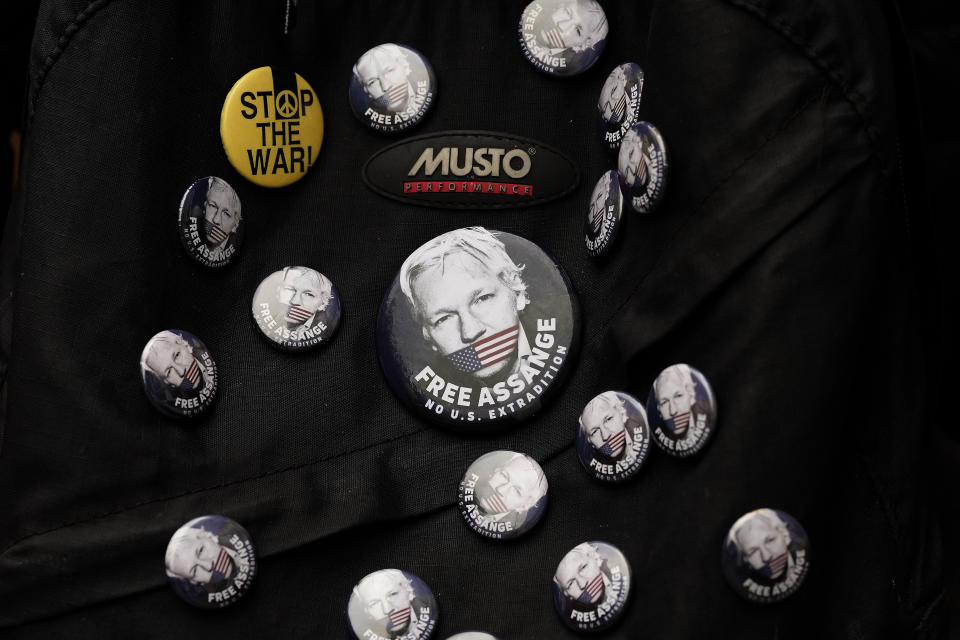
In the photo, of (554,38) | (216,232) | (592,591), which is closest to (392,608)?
(592,591)

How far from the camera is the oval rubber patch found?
25.4 inches

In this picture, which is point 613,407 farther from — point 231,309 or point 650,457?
point 231,309

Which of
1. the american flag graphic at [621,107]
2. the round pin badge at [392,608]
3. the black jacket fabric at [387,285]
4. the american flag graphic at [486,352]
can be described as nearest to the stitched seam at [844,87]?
the black jacket fabric at [387,285]

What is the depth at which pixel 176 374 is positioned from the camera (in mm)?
600

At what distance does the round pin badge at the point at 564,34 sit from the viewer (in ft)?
2.11

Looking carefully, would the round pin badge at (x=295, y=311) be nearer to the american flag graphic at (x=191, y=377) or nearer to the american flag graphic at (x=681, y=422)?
the american flag graphic at (x=191, y=377)

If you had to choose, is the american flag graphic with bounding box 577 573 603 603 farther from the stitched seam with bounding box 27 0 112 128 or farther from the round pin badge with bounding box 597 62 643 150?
the stitched seam with bounding box 27 0 112 128

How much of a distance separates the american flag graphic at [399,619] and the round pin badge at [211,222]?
234 millimetres

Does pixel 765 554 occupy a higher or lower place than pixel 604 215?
lower

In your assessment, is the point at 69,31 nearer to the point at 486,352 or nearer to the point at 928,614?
the point at 486,352

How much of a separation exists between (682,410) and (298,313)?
0.24 m

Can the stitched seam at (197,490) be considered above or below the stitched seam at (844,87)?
below

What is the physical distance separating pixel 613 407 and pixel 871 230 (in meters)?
0.16

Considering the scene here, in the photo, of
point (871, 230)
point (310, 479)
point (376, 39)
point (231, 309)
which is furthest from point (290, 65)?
point (871, 230)
